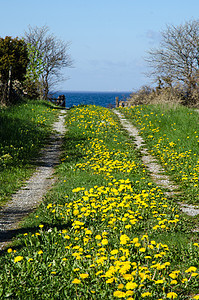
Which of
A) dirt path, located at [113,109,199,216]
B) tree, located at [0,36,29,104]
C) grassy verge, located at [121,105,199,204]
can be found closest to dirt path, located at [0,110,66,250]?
dirt path, located at [113,109,199,216]

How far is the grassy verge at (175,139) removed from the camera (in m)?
9.38

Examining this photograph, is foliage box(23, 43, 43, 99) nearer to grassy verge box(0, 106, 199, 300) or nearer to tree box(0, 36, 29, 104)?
tree box(0, 36, 29, 104)

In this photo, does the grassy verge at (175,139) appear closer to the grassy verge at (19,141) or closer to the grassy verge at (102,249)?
the grassy verge at (102,249)

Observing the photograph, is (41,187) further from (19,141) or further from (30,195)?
(19,141)

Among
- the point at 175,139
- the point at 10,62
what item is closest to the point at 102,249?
the point at 175,139

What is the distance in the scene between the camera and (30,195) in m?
8.15

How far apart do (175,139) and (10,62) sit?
1393 centimetres

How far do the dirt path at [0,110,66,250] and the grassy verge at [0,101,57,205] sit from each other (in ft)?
1.00

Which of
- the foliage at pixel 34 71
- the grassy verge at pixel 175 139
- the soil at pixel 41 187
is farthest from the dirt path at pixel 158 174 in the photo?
the foliage at pixel 34 71

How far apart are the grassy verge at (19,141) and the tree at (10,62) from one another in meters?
1.62

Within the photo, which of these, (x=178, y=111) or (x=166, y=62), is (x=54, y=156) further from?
(x=166, y=62)

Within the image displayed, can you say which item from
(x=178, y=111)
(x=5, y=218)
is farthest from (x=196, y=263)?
(x=178, y=111)

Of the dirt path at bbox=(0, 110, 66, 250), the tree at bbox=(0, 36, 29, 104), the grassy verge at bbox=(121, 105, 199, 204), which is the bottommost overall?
the dirt path at bbox=(0, 110, 66, 250)

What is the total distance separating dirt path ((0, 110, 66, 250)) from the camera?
6.21 metres
